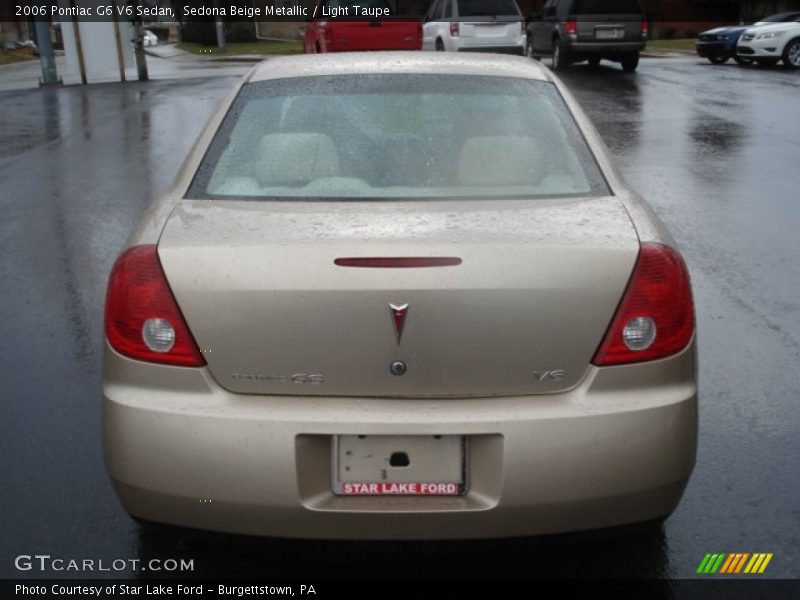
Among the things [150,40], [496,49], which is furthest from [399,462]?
[150,40]

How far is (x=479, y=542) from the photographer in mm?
2590

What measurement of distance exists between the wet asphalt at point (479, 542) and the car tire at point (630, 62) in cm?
1007

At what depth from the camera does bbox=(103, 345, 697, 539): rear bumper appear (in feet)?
8.34

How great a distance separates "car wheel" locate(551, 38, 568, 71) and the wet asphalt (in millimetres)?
10831

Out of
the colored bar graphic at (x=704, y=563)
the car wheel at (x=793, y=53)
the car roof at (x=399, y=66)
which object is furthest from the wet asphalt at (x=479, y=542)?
the car wheel at (x=793, y=53)

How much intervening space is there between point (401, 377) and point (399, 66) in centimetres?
165

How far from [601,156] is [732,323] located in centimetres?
250

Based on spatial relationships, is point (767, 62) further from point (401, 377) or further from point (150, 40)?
point (150, 40)

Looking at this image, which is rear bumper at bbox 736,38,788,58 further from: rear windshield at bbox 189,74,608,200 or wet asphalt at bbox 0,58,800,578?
rear windshield at bbox 189,74,608,200

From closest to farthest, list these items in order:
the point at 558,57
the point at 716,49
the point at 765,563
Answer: the point at 765,563 → the point at 558,57 → the point at 716,49

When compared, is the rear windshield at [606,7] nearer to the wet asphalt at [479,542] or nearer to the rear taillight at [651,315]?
the wet asphalt at [479,542]

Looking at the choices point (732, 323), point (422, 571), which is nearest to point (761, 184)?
point (732, 323)

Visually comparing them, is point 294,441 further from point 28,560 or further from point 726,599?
point 726,599

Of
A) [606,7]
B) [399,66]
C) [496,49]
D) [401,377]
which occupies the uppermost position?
[399,66]
